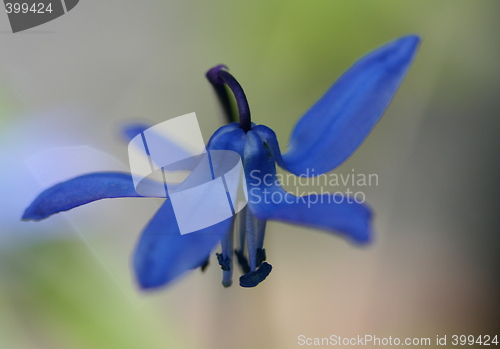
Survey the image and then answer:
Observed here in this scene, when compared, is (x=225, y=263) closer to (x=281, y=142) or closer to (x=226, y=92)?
(x=226, y=92)

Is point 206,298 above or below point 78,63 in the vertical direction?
below

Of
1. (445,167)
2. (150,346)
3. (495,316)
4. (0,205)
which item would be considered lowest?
(495,316)

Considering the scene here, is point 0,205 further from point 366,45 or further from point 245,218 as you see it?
point 366,45

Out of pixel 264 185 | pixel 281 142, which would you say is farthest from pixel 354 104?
pixel 281 142

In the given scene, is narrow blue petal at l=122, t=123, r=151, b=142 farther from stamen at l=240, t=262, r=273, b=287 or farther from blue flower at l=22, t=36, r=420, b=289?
stamen at l=240, t=262, r=273, b=287

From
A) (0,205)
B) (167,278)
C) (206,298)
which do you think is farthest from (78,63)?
(167,278)

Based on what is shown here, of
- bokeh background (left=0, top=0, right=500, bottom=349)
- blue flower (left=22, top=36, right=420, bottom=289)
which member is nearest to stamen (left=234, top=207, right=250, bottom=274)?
blue flower (left=22, top=36, right=420, bottom=289)
